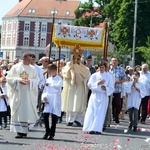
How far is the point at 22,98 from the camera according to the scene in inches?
606

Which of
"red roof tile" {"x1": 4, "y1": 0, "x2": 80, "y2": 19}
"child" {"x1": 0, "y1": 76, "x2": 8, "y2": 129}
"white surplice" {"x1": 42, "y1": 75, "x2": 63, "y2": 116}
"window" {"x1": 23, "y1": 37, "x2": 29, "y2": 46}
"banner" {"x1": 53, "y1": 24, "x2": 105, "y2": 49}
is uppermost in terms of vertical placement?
"red roof tile" {"x1": 4, "y1": 0, "x2": 80, "y2": 19}

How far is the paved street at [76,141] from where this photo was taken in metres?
13.7

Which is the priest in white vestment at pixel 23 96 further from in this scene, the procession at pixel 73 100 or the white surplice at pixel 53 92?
the white surplice at pixel 53 92

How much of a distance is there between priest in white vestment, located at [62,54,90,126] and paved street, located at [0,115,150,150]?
2.90 feet

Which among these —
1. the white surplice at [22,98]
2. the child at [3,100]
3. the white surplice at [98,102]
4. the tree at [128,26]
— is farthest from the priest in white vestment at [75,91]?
the tree at [128,26]

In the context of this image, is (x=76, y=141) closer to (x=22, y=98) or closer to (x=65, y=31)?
(x=22, y=98)

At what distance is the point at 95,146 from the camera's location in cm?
1409

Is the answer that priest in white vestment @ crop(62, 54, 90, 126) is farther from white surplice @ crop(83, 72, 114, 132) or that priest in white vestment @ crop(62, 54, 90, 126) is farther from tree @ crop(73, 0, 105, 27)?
tree @ crop(73, 0, 105, 27)

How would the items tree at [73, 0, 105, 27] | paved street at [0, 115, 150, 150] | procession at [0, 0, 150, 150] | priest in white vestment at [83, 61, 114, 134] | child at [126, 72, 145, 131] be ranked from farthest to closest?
tree at [73, 0, 105, 27] < child at [126, 72, 145, 131] < priest in white vestment at [83, 61, 114, 134] < procession at [0, 0, 150, 150] < paved street at [0, 115, 150, 150]

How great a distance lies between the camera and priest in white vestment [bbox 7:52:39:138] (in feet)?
50.0

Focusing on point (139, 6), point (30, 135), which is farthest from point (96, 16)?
point (30, 135)

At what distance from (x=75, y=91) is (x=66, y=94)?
1.07ft

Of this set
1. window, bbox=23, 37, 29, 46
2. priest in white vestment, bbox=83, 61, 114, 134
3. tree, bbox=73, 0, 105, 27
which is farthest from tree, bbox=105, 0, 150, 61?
window, bbox=23, 37, 29, 46

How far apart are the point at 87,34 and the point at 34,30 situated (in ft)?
352
